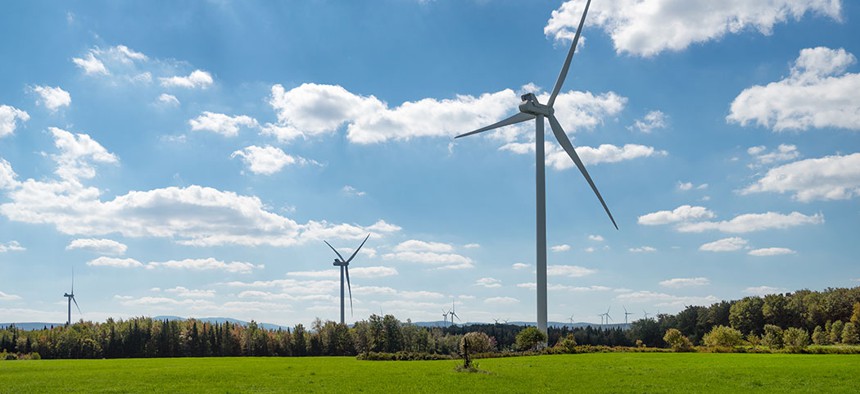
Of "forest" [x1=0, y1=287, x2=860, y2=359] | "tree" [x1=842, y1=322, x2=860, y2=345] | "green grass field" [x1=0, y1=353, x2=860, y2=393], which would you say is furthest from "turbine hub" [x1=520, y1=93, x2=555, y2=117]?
"tree" [x1=842, y1=322, x2=860, y2=345]

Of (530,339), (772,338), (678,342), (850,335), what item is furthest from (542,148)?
(850,335)

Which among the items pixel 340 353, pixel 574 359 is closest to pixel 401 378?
pixel 574 359

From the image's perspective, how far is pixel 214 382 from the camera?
40844mm

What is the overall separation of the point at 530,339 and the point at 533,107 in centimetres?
2442

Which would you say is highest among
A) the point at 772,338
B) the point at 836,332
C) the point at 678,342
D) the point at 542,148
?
the point at 542,148

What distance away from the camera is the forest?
116625mm

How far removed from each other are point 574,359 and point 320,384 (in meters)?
24.9

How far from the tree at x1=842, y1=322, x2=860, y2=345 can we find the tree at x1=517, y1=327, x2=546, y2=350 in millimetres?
64016

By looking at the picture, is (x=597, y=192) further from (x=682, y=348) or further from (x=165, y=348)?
(x=165, y=348)

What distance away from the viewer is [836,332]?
117000 millimetres

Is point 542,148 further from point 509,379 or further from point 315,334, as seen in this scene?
point 315,334

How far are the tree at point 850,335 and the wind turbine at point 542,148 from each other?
59.1 m

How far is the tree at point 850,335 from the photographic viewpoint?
110125 millimetres

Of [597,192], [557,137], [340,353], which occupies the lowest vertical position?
[340,353]
